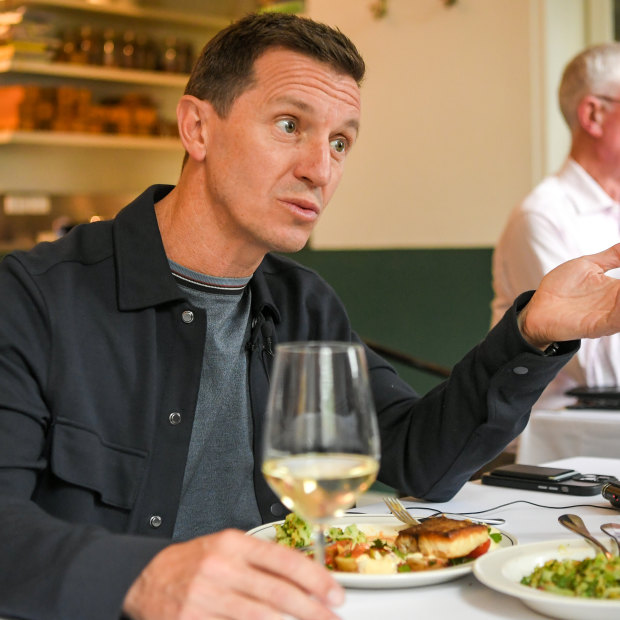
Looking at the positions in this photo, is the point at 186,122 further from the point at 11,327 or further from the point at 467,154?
the point at 467,154

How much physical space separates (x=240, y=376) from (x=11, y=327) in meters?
0.37

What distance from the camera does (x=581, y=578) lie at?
898mm

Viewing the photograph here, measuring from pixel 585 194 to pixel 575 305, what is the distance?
2.00 m

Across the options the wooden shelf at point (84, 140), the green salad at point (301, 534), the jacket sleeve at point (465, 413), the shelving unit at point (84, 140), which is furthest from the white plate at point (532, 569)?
the shelving unit at point (84, 140)

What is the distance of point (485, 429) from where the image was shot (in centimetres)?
141

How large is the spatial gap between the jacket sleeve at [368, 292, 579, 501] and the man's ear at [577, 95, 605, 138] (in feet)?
6.88

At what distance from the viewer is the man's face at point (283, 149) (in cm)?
149

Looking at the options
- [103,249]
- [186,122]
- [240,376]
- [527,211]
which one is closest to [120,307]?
[103,249]

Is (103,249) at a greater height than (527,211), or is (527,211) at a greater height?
(103,249)

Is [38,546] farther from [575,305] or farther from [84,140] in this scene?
[84,140]

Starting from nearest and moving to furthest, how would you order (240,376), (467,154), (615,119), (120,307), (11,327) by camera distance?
1. (11,327)
2. (120,307)
3. (240,376)
4. (615,119)
5. (467,154)

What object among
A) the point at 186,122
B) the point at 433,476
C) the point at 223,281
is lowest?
the point at 433,476

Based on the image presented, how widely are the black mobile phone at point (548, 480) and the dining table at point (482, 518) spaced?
10 mm

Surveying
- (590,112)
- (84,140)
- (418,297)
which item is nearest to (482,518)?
(590,112)
